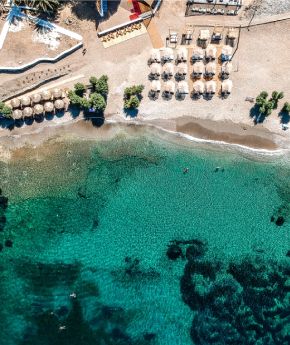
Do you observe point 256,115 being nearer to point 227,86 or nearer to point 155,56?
point 227,86

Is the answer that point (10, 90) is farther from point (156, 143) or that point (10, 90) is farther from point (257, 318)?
point (257, 318)

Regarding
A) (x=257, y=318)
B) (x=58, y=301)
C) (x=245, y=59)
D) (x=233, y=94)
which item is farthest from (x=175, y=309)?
(x=245, y=59)

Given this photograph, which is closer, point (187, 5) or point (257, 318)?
point (187, 5)

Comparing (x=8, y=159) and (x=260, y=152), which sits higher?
(x=260, y=152)

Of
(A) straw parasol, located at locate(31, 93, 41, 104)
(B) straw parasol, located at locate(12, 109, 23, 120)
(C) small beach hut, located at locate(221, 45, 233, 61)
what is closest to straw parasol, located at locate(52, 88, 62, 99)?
(A) straw parasol, located at locate(31, 93, 41, 104)

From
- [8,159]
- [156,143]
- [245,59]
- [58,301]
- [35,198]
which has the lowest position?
[58,301]

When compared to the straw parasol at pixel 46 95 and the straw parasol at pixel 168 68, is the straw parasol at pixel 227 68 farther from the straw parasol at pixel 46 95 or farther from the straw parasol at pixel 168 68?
the straw parasol at pixel 46 95
